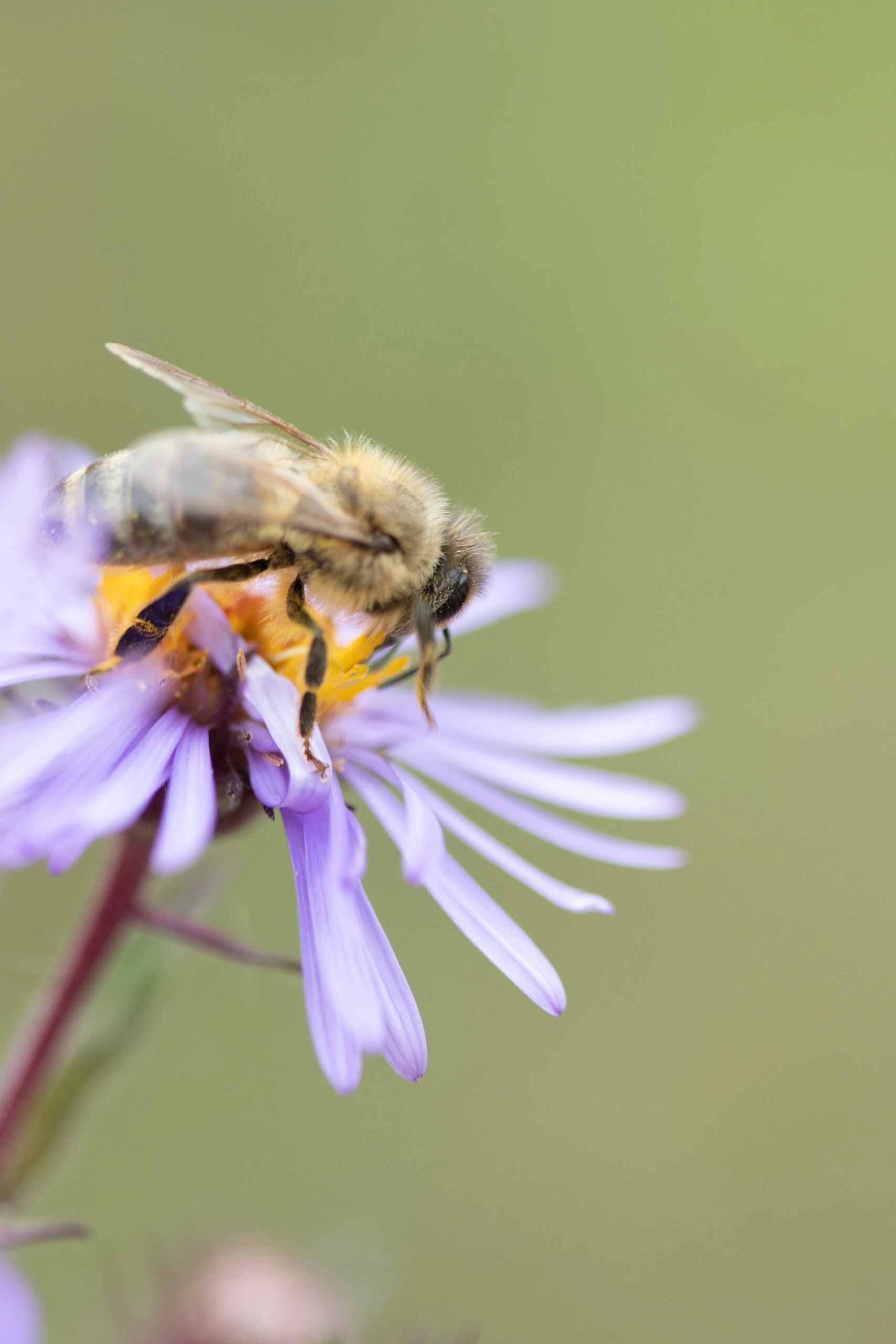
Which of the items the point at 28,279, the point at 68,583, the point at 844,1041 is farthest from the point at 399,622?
the point at 28,279

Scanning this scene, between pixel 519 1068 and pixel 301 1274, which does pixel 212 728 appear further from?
pixel 519 1068

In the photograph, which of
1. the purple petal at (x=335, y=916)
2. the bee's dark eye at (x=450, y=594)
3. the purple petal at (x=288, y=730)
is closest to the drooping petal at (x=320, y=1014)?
the purple petal at (x=335, y=916)

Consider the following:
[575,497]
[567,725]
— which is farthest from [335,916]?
[575,497]

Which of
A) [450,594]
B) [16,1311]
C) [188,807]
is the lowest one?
[16,1311]

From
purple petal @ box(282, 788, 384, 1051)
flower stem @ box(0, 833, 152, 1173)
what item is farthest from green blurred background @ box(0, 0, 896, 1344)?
purple petal @ box(282, 788, 384, 1051)

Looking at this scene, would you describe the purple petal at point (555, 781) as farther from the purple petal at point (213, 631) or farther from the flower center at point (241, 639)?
the purple petal at point (213, 631)

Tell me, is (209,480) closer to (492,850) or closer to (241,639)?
(241,639)
